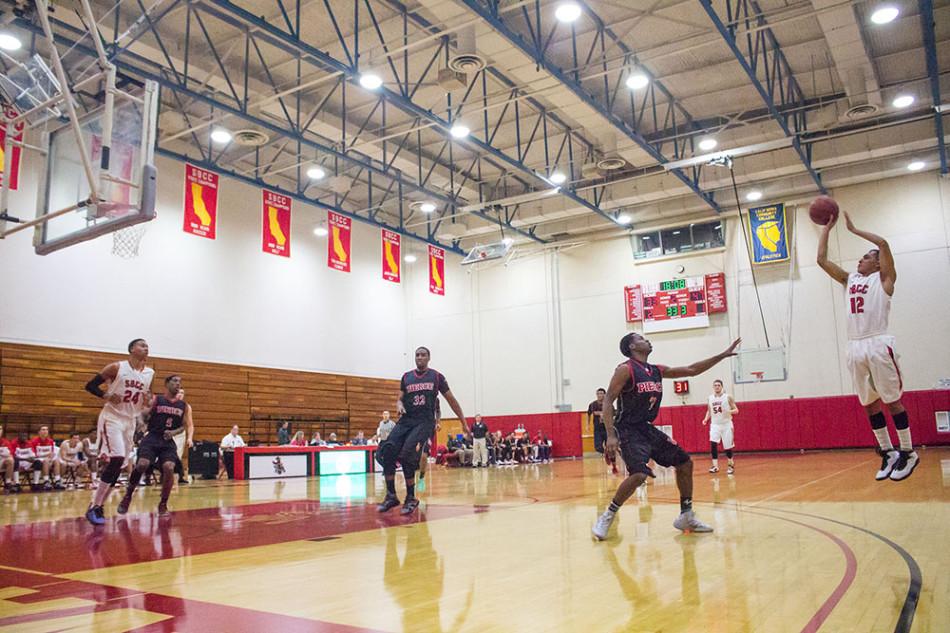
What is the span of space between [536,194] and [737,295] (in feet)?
26.0

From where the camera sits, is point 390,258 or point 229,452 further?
point 390,258

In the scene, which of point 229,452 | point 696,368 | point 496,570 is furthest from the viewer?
point 229,452

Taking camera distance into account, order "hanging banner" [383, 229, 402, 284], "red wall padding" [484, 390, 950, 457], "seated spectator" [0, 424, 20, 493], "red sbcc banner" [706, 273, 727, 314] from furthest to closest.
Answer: "red sbcc banner" [706, 273, 727, 314] → "hanging banner" [383, 229, 402, 284] → "red wall padding" [484, 390, 950, 457] → "seated spectator" [0, 424, 20, 493]

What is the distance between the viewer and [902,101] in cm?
1744

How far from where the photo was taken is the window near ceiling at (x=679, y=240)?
25.4 meters

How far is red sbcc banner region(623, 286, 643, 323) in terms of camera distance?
86.3 ft

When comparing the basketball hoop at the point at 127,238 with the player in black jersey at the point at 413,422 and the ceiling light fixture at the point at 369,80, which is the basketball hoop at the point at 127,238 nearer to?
the ceiling light fixture at the point at 369,80

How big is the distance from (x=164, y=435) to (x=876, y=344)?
7.26 m

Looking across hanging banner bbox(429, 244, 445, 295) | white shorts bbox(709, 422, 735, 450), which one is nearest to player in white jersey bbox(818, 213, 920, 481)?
white shorts bbox(709, 422, 735, 450)

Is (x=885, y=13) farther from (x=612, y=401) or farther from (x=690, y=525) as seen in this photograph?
(x=690, y=525)

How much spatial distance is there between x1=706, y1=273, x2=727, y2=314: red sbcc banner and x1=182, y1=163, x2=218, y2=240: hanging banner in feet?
52.8

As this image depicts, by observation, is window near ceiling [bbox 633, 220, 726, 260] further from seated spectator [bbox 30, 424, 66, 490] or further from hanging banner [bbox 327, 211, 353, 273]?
seated spectator [bbox 30, 424, 66, 490]

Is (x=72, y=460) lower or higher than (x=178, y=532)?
higher

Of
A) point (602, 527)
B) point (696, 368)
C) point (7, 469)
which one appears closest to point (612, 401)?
point (696, 368)
